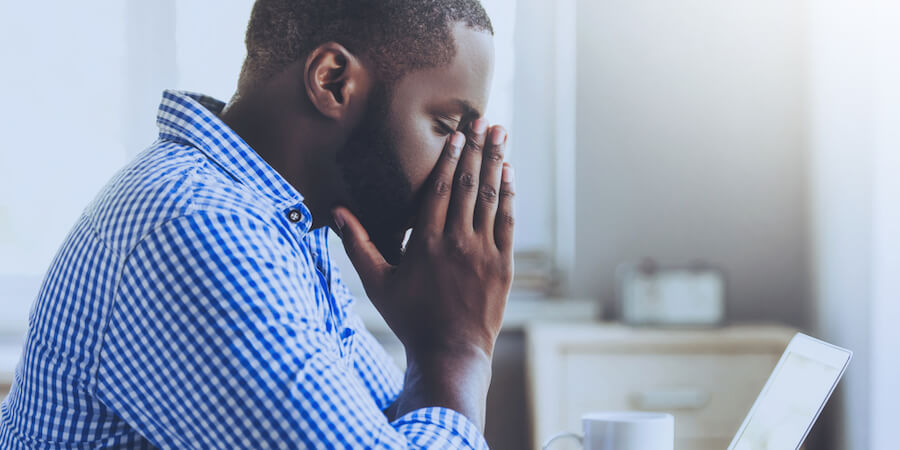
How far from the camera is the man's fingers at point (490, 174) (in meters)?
0.88

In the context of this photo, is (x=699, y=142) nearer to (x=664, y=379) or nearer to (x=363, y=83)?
(x=664, y=379)

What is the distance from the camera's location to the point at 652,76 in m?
1.98

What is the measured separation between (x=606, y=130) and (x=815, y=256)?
0.58 meters

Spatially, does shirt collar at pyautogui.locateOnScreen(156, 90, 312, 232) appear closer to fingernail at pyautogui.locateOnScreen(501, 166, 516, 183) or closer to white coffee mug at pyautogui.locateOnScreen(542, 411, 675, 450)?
fingernail at pyautogui.locateOnScreen(501, 166, 516, 183)

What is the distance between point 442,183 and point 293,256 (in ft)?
0.78

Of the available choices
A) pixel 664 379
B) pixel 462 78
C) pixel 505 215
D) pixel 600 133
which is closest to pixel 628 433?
pixel 505 215

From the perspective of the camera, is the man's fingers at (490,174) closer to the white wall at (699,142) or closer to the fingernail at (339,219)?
the fingernail at (339,219)

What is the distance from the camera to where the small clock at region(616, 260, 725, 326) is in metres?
1.81

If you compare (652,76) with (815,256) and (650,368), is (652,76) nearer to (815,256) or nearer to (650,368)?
(815,256)

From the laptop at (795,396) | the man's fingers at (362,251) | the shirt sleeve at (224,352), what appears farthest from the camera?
the man's fingers at (362,251)

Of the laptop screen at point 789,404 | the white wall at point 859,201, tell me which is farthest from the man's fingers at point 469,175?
the white wall at point 859,201

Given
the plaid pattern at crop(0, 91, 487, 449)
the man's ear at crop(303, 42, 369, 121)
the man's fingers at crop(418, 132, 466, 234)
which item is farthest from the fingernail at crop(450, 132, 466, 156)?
the plaid pattern at crop(0, 91, 487, 449)

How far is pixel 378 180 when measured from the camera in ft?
2.75

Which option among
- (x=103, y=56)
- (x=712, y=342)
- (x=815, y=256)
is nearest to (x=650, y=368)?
(x=712, y=342)
